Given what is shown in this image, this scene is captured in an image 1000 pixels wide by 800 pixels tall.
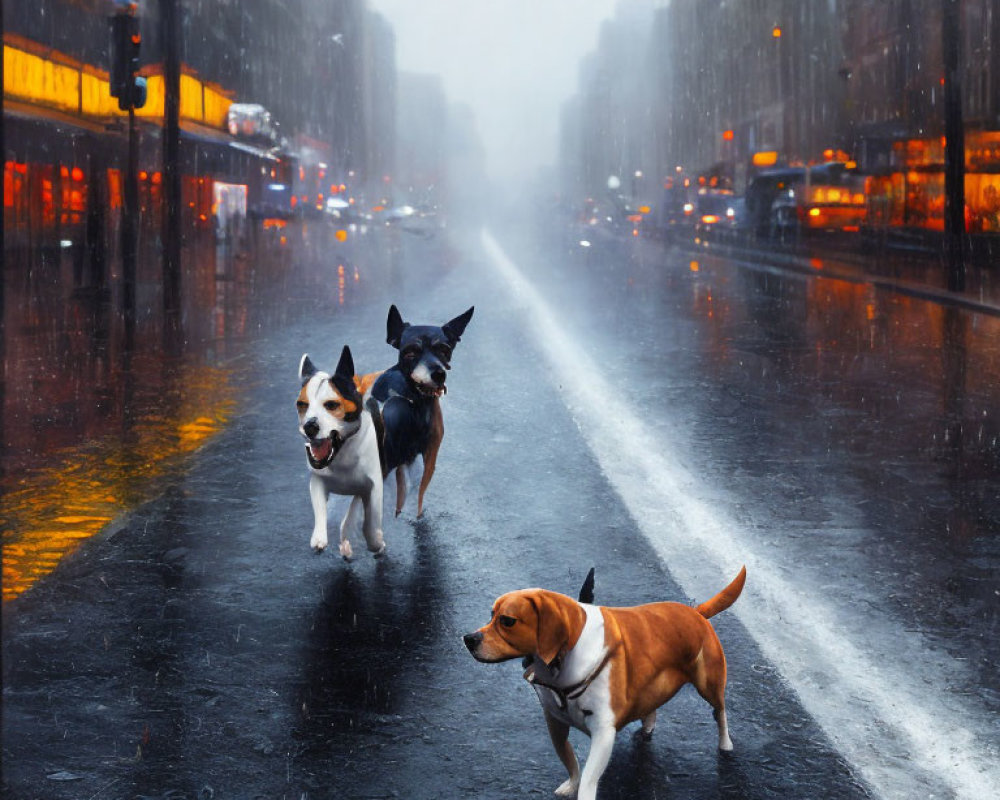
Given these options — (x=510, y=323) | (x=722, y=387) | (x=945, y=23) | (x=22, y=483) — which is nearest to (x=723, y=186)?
(x=945, y=23)

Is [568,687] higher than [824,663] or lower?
higher

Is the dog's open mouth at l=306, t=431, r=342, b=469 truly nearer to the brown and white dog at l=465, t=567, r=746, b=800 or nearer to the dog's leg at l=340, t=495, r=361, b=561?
the dog's leg at l=340, t=495, r=361, b=561

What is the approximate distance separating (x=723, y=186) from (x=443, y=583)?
82.2 m

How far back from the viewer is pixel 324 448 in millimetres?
6246

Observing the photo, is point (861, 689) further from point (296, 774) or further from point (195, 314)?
point (195, 314)

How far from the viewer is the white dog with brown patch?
618 centimetres

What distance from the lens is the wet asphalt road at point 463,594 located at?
14.8 ft

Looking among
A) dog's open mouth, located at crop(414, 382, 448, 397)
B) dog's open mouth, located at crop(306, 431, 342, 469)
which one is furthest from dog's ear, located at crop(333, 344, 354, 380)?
dog's open mouth, located at crop(414, 382, 448, 397)

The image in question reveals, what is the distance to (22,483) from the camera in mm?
9031

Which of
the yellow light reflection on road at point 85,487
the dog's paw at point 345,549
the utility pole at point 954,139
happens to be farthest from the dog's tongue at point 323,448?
the utility pole at point 954,139

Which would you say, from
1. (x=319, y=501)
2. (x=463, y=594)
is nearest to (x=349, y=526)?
(x=319, y=501)

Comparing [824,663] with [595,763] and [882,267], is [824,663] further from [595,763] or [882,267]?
[882,267]

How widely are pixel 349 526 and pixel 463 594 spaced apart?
929 millimetres

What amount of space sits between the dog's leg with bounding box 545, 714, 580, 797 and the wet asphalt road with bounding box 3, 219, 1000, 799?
11 cm
